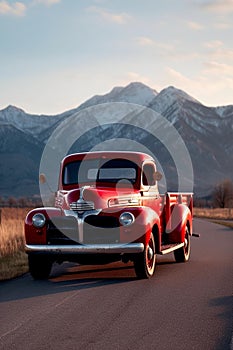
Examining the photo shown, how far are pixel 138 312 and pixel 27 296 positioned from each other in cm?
230

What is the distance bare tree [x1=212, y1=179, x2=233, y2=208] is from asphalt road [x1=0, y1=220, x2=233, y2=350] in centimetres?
10183

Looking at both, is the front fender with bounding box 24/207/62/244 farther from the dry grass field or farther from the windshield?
the dry grass field

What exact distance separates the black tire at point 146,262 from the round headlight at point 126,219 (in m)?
0.58

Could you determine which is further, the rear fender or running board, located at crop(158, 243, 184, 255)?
running board, located at crop(158, 243, 184, 255)

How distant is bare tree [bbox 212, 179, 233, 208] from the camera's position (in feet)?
377

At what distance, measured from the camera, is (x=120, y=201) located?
→ 43.7 feet

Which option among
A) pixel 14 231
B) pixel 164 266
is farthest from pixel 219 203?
pixel 164 266

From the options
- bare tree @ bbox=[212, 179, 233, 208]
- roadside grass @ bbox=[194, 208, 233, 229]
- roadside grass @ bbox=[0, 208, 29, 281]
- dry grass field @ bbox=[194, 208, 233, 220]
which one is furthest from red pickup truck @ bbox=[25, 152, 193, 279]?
bare tree @ bbox=[212, 179, 233, 208]

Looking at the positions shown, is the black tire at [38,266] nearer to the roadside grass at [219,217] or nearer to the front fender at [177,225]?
the front fender at [177,225]

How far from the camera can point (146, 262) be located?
12656mm

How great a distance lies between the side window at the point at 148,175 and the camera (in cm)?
1457

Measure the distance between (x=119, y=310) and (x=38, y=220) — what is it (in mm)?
3930

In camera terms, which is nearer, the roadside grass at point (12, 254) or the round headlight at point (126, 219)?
the round headlight at point (126, 219)

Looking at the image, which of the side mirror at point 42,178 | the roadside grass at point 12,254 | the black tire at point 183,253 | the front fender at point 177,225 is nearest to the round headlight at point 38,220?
the roadside grass at point 12,254
